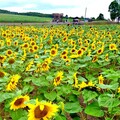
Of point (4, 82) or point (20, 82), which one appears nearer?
point (4, 82)

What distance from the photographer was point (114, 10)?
217ft

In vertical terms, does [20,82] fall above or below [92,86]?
below

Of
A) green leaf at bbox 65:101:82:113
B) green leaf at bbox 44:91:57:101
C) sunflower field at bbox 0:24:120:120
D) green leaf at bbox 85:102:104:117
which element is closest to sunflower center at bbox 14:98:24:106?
sunflower field at bbox 0:24:120:120

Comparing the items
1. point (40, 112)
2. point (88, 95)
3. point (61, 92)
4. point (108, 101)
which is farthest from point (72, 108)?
point (61, 92)

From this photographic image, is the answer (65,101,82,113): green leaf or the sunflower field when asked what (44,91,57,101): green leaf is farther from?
(65,101,82,113): green leaf

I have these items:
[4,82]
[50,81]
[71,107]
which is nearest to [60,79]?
[50,81]

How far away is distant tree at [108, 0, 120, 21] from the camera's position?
64.7m

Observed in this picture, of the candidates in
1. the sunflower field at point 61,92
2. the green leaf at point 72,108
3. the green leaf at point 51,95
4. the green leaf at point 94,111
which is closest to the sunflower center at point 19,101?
the sunflower field at point 61,92

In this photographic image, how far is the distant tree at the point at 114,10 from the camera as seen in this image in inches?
2547

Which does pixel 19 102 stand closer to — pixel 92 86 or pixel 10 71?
pixel 92 86

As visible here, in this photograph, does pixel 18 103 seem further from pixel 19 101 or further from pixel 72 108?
pixel 72 108

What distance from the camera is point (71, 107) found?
2082 millimetres

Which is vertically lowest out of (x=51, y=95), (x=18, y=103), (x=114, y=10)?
(x=114, y=10)

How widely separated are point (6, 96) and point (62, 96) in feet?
1.98
